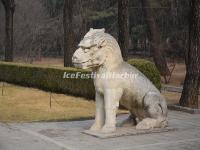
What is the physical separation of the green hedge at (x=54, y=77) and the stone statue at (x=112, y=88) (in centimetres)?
471

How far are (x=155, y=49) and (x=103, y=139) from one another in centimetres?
1885

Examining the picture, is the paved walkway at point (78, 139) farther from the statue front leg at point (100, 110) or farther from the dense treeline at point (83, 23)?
the dense treeline at point (83, 23)

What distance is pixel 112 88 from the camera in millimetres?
8391

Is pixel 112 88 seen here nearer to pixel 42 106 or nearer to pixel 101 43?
pixel 101 43

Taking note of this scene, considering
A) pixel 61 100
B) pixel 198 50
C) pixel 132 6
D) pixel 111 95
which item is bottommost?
pixel 61 100

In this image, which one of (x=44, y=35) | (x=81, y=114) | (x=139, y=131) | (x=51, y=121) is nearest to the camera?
(x=139, y=131)

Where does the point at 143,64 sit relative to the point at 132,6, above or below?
below

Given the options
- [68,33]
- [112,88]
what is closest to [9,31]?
[68,33]

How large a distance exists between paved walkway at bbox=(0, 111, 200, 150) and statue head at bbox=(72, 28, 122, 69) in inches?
55.6

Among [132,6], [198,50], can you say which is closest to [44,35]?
[132,6]

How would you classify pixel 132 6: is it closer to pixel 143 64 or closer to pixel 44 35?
pixel 44 35

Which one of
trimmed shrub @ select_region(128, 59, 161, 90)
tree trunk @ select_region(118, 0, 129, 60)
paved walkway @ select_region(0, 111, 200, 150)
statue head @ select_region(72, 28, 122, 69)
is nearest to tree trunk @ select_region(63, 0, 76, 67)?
tree trunk @ select_region(118, 0, 129, 60)

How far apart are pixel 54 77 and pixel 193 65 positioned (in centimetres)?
651

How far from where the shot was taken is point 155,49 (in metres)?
26.4
